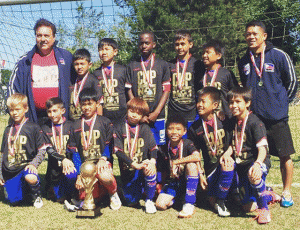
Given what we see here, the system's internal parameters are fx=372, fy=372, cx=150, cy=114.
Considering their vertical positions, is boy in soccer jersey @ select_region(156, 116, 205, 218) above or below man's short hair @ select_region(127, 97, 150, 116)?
below

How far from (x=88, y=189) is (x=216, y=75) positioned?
6.81 feet

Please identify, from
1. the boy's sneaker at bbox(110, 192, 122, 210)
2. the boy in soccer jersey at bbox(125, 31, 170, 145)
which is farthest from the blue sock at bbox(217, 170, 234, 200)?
the boy in soccer jersey at bbox(125, 31, 170, 145)

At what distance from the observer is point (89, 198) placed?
12.6ft

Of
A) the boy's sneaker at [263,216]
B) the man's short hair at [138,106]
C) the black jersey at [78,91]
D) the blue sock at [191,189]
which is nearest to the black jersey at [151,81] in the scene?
the black jersey at [78,91]

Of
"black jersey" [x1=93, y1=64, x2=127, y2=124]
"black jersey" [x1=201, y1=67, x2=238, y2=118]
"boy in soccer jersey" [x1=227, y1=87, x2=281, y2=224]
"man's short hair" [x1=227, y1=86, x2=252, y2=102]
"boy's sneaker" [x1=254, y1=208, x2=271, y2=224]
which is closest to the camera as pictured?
"boy's sneaker" [x1=254, y1=208, x2=271, y2=224]

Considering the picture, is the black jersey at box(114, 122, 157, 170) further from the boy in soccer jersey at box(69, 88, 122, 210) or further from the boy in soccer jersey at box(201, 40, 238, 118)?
the boy in soccer jersey at box(201, 40, 238, 118)

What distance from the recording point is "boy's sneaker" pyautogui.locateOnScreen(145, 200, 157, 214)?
401cm

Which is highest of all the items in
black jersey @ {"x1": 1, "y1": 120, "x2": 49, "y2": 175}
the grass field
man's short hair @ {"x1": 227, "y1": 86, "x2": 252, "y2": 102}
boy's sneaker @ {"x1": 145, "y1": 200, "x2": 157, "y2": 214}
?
man's short hair @ {"x1": 227, "y1": 86, "x2": 252, "y2": 102}

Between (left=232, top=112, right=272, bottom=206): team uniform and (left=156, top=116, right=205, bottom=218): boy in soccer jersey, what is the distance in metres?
0.44

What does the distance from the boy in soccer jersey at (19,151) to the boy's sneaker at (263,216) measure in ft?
7.88

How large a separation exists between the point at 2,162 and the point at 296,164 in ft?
14.4

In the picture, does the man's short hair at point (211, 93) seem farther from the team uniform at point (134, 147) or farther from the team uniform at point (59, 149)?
the team uniform at point (59, 149)

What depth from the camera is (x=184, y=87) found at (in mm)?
4809

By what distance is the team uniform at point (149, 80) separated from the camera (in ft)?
15.7
